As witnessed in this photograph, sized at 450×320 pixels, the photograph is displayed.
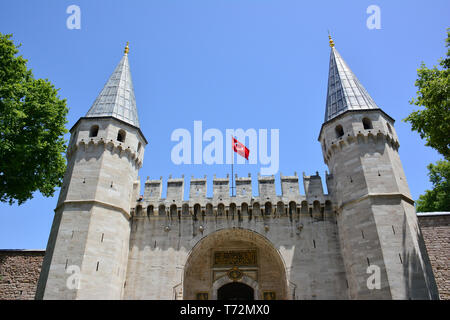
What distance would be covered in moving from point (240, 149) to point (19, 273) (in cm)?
1395

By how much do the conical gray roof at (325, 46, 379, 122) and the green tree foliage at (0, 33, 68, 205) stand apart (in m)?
16.0

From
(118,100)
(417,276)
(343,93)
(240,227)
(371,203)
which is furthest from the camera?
(118,100)

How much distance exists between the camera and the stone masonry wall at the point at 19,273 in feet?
58.0

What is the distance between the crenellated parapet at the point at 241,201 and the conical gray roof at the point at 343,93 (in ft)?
14.0

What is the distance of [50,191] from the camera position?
Answer: 68.0 ft

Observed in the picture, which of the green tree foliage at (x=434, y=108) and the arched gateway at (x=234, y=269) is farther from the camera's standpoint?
the arched gateway at (x=234, y=269)

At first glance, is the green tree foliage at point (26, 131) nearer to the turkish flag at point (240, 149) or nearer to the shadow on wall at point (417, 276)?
the turkish flag at point (240, 149)

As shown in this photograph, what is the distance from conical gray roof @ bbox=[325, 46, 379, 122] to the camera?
19.2m

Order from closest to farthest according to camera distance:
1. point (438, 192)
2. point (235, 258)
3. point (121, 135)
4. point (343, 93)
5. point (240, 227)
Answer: point (240, 227), point (235, 258), point (121, 135), point (343, 93), point (438, 192)

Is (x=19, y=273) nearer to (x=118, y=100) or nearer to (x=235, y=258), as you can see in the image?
(x=118, y=100)

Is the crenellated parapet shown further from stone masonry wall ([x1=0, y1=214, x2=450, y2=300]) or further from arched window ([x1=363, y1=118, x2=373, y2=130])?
stone masonry wall ([x1=0, y1=214, x2=450, y2=300])

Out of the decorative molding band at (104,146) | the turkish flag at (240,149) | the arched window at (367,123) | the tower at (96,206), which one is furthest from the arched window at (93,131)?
the arched window at (367,123)

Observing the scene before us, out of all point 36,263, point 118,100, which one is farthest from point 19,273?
point 118,100

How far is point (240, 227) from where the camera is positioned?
17.5 metres
